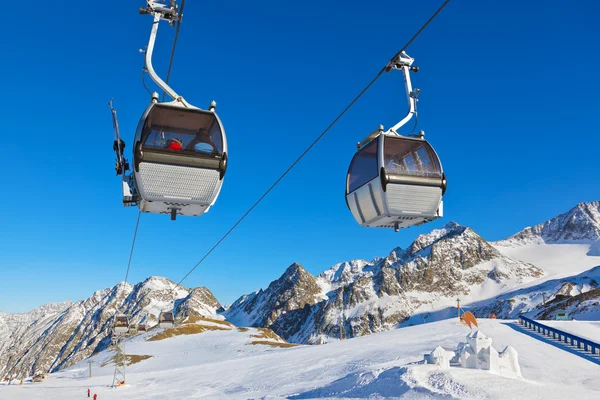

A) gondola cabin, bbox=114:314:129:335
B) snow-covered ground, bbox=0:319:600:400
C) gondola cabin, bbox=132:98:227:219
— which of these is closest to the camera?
gondola cabin, bbox=132:98:227:219

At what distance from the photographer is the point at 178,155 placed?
27.1ft

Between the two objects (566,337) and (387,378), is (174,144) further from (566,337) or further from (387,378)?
(566,337)

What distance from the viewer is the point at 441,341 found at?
1585 inches

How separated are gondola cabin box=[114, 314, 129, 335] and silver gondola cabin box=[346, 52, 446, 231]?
31878 mm

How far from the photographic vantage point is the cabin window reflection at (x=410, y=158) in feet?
30.7

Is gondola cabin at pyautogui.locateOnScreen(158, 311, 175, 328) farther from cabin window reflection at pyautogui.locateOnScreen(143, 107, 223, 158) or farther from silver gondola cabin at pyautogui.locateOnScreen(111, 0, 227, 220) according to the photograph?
cabin window reflection at pyautogui.locateOnScreen(143, 107, 223, 158)

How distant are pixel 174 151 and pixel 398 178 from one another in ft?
13.9

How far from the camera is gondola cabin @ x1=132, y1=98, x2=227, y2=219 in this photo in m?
8.19

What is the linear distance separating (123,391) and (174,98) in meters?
47.5

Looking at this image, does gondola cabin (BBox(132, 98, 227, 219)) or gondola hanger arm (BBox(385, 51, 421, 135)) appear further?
gondola hanger arm (BBox(385, 51, 421, 135))

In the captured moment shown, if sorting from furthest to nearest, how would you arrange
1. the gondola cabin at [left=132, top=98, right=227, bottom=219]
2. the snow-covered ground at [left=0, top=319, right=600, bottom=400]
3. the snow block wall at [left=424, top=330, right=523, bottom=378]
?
the snow block wall at [left=424, top=330, right=523, bottom=378], the snow-covered ground at [left=0, top=319, right=600, bottom=400], the gondola cabin at [left=132, top=98, right=227, bottom=219]

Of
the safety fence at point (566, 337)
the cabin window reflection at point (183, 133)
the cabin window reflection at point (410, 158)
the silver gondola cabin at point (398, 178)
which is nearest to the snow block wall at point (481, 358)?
the safety fence at point (566, 337)

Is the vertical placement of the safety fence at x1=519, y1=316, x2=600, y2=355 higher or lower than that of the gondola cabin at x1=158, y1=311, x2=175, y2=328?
lower

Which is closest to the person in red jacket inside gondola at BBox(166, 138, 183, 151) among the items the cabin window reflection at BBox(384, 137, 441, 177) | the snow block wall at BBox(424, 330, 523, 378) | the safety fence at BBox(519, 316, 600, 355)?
the cabin window reflection at BBox(384, 137, 441, 177)
